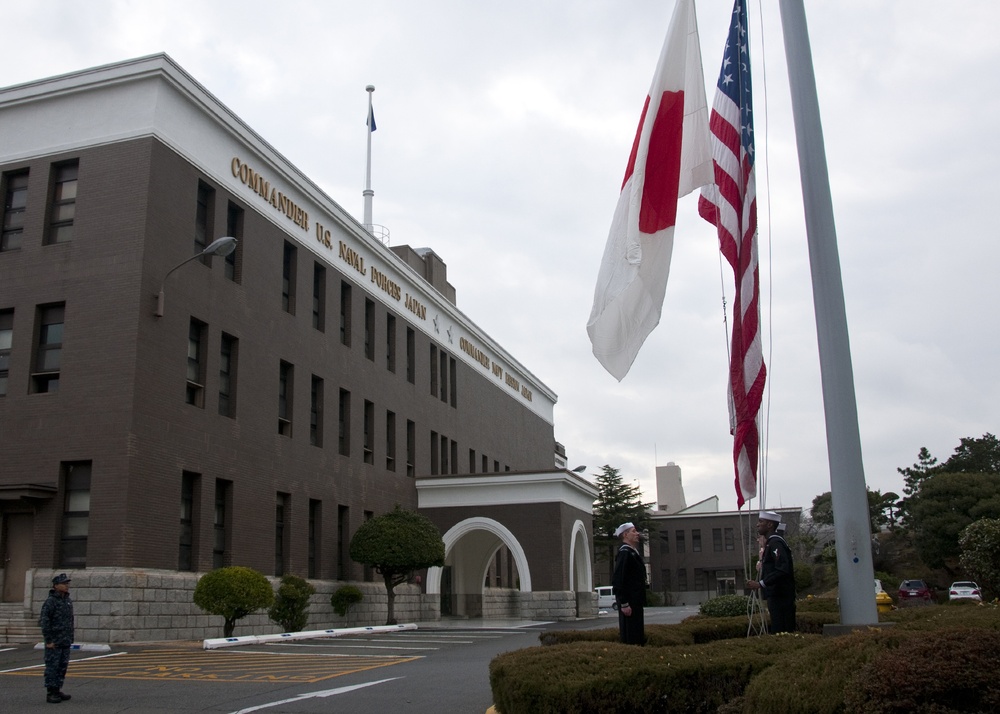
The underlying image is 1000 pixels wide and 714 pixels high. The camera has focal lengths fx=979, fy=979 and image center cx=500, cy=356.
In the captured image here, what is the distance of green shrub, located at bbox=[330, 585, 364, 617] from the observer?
98.9 ft

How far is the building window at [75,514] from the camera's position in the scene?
21359mm

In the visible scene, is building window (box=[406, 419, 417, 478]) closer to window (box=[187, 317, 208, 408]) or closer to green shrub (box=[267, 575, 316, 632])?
green shrub (box=[267, 575, 316, 632])

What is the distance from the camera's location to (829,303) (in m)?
9.30

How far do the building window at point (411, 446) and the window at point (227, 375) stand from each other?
1292cm

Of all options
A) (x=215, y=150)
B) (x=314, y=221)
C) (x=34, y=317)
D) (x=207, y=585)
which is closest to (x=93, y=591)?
(x=207, y=585)

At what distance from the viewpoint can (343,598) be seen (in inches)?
1190

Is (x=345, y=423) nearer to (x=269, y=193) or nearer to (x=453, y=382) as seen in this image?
(x=269, y=193)

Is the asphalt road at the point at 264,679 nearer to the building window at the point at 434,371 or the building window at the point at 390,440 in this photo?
the building window at the point at 390,440

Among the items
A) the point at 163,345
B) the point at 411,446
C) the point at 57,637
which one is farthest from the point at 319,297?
the point at 57,637

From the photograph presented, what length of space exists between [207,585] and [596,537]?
58953 millimetres

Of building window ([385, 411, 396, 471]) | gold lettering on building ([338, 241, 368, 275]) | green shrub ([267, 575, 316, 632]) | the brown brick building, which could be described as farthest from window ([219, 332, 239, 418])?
building window ([385, 411, 396, 471])

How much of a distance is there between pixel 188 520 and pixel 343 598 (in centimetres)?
772

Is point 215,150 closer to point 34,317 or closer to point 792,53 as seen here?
point 34,317

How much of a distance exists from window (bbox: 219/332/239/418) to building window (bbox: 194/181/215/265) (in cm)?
229
